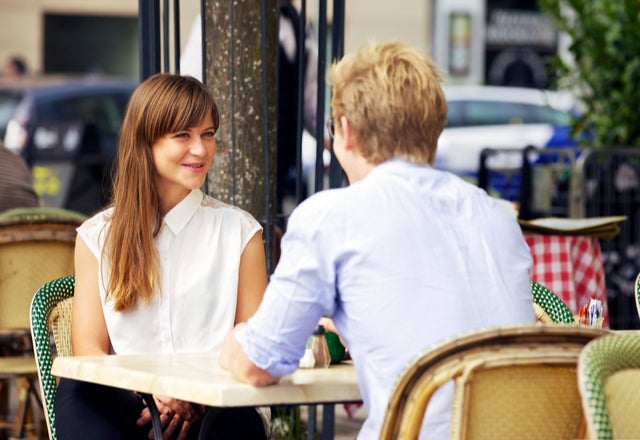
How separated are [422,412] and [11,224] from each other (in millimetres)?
2819

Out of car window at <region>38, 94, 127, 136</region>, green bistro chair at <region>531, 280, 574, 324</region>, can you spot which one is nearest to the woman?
green bistro chair at <region>531, 280, 574, 324</region>

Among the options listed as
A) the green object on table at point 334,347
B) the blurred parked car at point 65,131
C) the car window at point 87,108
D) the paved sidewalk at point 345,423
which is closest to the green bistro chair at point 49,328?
the green object on table at point 334,347

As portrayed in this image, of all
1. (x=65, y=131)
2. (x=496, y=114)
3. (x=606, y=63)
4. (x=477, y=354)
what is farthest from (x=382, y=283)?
(x=496, y=114)

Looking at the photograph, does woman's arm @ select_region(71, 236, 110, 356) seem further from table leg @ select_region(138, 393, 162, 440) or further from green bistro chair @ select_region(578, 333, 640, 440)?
green bistro chair @ select_region(578, 333, 640, 440)

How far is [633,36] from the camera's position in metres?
7.76

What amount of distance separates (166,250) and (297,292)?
95 centimetres

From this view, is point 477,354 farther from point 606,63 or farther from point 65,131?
point 65,131

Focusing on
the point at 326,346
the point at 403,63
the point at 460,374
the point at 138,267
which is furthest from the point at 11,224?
the point at 460,374

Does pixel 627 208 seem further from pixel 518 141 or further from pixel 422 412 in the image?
pixel 518 141

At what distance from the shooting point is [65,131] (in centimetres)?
1202

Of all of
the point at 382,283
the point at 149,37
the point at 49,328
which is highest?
the point at 149,37

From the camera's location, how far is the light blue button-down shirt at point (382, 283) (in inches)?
104

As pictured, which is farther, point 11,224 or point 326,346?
point 11,224

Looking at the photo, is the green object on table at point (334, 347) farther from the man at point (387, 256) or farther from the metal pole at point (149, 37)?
the metal pole at point (149, 37)
